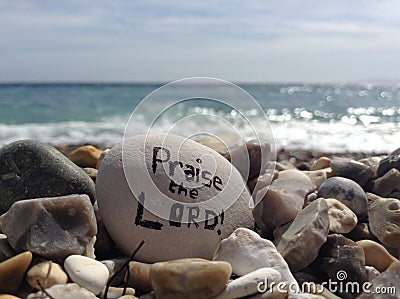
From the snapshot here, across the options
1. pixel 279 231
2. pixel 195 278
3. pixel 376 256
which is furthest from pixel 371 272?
pixel 195 278

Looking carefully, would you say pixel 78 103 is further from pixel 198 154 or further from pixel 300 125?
pixel 198 154

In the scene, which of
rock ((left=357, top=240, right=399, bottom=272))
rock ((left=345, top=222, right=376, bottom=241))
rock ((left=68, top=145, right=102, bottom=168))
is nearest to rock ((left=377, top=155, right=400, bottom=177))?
rock ((left=345, top=222, right=376, bottom=241))

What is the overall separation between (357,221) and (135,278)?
4.01 ft

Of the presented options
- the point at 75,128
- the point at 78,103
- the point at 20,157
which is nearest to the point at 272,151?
the point at 20,157

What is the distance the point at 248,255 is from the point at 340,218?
658 mm

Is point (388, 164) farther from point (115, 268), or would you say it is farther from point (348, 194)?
point (115, 268)

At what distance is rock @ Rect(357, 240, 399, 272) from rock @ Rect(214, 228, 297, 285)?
556mm

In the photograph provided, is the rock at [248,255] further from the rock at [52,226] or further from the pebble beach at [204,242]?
the rock at [52,226]

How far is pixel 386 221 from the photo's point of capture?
283 centimetres

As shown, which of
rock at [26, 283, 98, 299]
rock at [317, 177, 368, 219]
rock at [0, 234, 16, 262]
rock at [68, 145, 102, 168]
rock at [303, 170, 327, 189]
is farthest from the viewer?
rock at [68, 145, 102, 168]

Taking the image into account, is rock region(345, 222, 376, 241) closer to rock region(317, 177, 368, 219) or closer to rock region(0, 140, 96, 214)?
rock region(317, 177, 368, 219)

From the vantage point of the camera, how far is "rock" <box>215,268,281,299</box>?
209 cm

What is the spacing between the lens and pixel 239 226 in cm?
270

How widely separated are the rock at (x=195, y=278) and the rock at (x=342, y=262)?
24.4 inches
